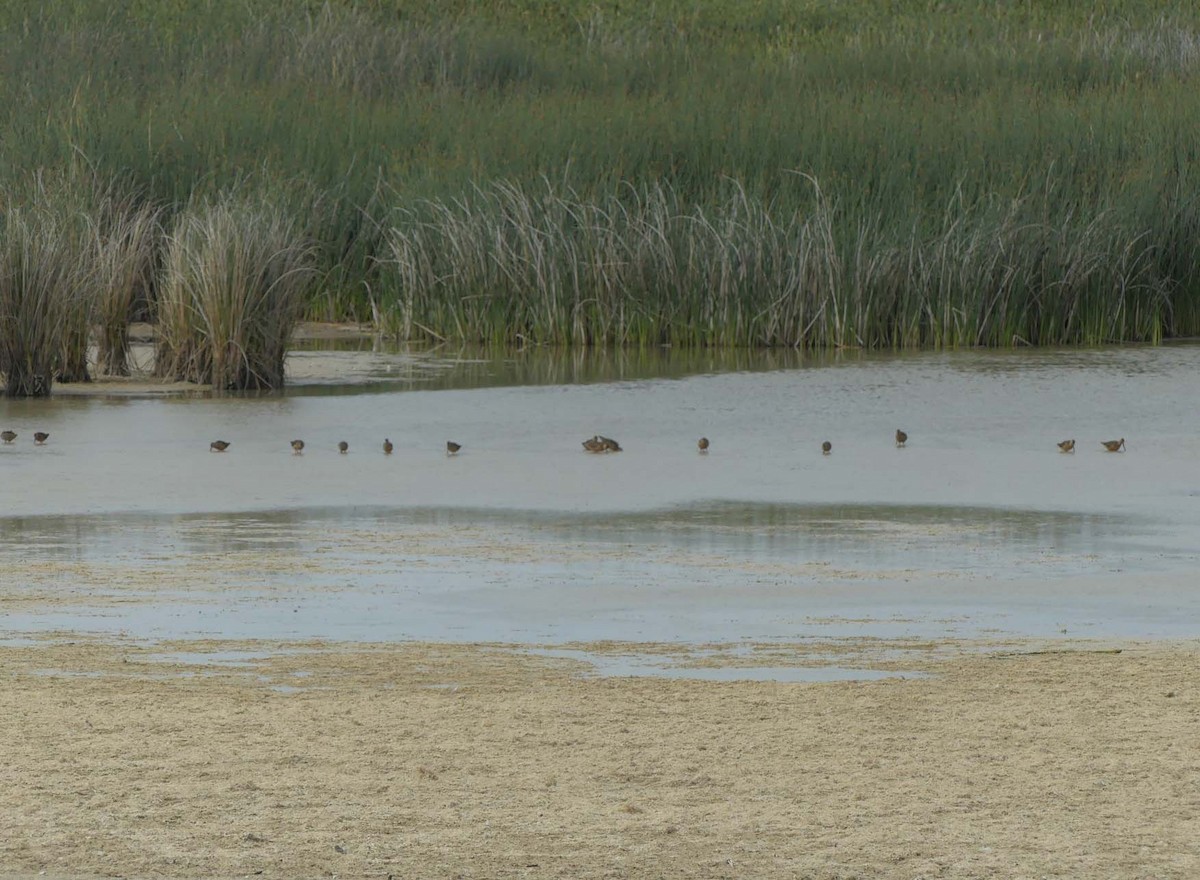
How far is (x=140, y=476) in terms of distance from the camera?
1135 centimetres

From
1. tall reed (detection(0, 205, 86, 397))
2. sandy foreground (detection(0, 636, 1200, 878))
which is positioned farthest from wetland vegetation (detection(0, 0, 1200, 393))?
sandy foreground (detection(0, 636, 1200, 878))

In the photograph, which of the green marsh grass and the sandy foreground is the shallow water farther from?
the green marsh grass

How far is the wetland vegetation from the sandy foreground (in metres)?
9.40

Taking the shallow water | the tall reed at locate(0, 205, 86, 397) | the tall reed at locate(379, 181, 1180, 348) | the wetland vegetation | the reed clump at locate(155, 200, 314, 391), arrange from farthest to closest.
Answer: the tall reed at locate(379, 181, 1180, 348)
the wetland vegetation
the reed clump at locate(155, 200, 314, 391)
the tall reed at locate(0, 205, 86, 397)
the shallow water

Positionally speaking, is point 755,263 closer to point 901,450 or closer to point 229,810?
point 901,450

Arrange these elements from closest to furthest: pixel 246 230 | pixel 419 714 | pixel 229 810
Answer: pixel 229 810 → pixel 419 714 → pixel 246 230

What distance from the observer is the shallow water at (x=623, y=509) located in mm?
7727

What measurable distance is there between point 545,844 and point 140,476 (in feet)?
22.7

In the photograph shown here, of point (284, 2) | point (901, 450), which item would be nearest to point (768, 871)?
point (901, 450)

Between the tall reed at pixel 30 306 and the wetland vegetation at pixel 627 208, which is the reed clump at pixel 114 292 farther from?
the tall reed at pixel 30 306

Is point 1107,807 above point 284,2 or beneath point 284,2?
beneath

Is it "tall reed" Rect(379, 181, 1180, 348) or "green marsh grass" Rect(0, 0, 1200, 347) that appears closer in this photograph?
"tall reed" Rect(379, 181, 1180, 348)

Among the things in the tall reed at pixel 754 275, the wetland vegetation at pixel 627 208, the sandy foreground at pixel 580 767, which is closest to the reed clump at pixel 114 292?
the wetland vegetation at pixel 627 208

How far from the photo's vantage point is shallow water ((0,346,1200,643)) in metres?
7.73
